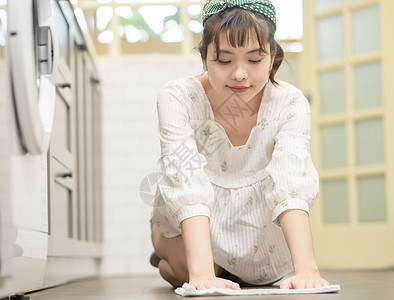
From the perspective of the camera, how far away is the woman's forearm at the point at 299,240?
149cm

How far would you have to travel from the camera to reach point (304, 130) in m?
1.71

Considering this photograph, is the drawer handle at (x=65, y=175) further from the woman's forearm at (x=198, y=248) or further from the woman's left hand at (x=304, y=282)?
the woman's left hand at (x=304, y=282)

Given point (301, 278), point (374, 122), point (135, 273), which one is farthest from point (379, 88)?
point (301, 278)

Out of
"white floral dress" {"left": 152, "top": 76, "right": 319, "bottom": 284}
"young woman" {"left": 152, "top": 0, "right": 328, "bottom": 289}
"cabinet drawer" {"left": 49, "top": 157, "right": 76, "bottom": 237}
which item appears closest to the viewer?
"young woman" {"left": 152, "top": 0, "right": 328, "bottom": 289}

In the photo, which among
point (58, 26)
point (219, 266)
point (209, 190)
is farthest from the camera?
point (58, 26)

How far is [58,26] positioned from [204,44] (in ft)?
3.21

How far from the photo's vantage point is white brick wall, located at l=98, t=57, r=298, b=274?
402 cm

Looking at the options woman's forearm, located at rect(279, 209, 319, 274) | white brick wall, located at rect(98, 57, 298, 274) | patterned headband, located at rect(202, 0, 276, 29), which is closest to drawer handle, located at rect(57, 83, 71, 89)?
patterned headband, located at rect(202, 0, 276, 29)

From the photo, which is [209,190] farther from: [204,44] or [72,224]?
[72,224]

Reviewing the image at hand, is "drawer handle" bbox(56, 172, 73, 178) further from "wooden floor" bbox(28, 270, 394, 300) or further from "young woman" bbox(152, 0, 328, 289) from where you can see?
"young woman" bbox(152, 0, 328, 289)

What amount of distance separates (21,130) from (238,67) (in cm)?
53

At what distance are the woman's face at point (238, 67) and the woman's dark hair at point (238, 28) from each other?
0.01m

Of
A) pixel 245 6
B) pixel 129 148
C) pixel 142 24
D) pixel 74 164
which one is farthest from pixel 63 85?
pixel 142 24

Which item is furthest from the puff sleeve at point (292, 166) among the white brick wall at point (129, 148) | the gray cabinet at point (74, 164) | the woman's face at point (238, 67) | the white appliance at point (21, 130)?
the white brick wall at point (129, 148)
